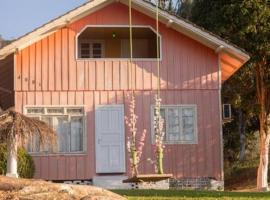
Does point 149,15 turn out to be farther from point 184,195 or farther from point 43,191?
point 43,191

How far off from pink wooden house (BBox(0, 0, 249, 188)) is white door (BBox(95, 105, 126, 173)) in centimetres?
3

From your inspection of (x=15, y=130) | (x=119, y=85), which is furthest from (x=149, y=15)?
(x=15, y=130)

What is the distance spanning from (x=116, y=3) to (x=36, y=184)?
14.2 m

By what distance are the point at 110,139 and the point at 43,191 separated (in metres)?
13.3

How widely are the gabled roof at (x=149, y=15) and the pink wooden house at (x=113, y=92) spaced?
3cm

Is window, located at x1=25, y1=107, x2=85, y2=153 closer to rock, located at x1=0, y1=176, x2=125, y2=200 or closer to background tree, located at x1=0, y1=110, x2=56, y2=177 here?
background tree, located at x1=0, y1=110, x2=56, y2=177

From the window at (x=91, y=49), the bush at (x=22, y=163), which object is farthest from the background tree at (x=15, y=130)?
the window at (x=91, y=49)

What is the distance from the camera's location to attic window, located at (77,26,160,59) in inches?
995

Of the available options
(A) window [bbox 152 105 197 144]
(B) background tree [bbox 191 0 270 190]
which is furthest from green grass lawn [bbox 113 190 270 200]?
(B) background tree [bbox 191 0 270 190]

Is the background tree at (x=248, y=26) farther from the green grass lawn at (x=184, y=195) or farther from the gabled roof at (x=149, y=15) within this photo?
the green grass lawn at (x=184, y=195)

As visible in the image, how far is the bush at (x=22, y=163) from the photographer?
69.8ft

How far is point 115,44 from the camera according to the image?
25.7 m

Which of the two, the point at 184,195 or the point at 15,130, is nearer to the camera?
the point at 184,195

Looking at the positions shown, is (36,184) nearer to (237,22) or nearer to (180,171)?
(180,171)
